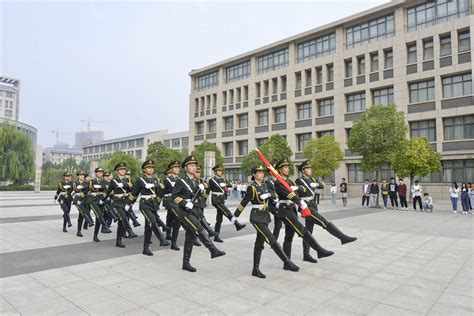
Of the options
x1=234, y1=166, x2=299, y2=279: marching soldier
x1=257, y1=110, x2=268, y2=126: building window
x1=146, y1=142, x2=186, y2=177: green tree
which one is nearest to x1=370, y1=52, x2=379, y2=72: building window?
x1=257, y1=110, x2=268, y2=126: building window

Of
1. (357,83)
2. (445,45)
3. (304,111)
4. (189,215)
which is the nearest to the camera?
(189,215)

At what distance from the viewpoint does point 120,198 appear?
8406 millimetres

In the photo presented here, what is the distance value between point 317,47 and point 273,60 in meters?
6.15

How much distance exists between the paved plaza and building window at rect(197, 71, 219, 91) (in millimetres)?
42798

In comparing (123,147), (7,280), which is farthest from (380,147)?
(123,147)

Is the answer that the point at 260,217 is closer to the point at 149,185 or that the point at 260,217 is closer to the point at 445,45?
the point at 149,185

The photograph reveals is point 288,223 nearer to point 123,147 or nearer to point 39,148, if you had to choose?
point 123,147

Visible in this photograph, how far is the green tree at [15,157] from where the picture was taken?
135 ft

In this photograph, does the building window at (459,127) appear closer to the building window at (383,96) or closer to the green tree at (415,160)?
the building window at (383,96)

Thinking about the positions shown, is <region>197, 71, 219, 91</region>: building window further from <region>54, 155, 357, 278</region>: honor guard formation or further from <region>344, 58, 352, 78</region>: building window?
<region>54, 155, 357, 278</region>: honor guard formation

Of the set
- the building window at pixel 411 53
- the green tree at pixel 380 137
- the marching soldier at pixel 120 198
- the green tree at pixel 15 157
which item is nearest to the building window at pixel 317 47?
the building window at pixel 411 53

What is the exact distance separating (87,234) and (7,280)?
474 cm

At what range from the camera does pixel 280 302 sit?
449 cm

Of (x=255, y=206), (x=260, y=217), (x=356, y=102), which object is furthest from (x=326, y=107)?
(x=260, y=217)
